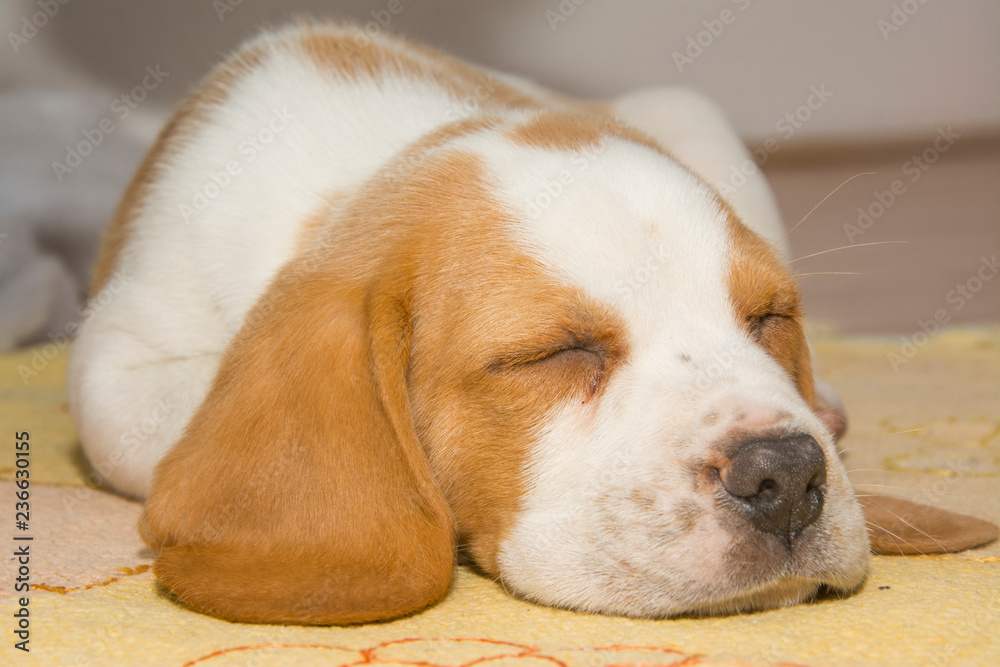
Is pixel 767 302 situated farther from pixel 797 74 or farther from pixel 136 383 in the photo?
pixel 797 74

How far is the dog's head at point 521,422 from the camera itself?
2104 mm

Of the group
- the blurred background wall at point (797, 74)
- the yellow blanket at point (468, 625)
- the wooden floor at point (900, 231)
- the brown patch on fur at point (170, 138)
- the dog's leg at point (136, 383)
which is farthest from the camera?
the blurred background wall at point (797, 74)

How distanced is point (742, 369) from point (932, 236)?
747 cm

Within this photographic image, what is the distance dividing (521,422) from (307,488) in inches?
19.6

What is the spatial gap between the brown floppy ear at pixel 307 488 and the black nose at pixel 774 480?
0.64m

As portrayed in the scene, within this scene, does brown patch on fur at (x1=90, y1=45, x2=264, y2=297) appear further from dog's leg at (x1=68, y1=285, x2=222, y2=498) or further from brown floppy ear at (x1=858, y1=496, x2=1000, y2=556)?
brown floppy ear at (x1=858, y1=496, x2=1000, y2=556)

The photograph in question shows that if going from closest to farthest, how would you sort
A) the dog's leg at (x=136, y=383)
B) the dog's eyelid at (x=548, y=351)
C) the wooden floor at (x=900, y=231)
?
the dog's eyelid at (x=548, y=351) → the dog's leg at (x=136, y=383) → the wooden floor at (x=900, y=231)

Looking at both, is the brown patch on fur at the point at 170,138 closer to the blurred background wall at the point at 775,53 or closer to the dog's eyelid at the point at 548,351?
the dog's eyelid at the point at 548,351

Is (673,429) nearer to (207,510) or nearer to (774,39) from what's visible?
(207,510)

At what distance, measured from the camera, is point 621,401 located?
233 cm

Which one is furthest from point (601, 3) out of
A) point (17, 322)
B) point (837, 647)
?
point (837, 647)

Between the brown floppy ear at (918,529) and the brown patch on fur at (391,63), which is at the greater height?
the brown patch on fur at (391,63)

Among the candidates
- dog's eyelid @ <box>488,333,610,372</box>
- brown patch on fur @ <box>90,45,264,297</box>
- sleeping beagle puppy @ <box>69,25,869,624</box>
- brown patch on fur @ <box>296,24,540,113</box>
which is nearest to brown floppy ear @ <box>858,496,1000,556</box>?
sleeping beagle puppy @ <box>69,25,869,624</box>

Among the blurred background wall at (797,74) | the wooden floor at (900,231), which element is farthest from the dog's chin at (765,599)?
the blurred background wall at (797,74)
